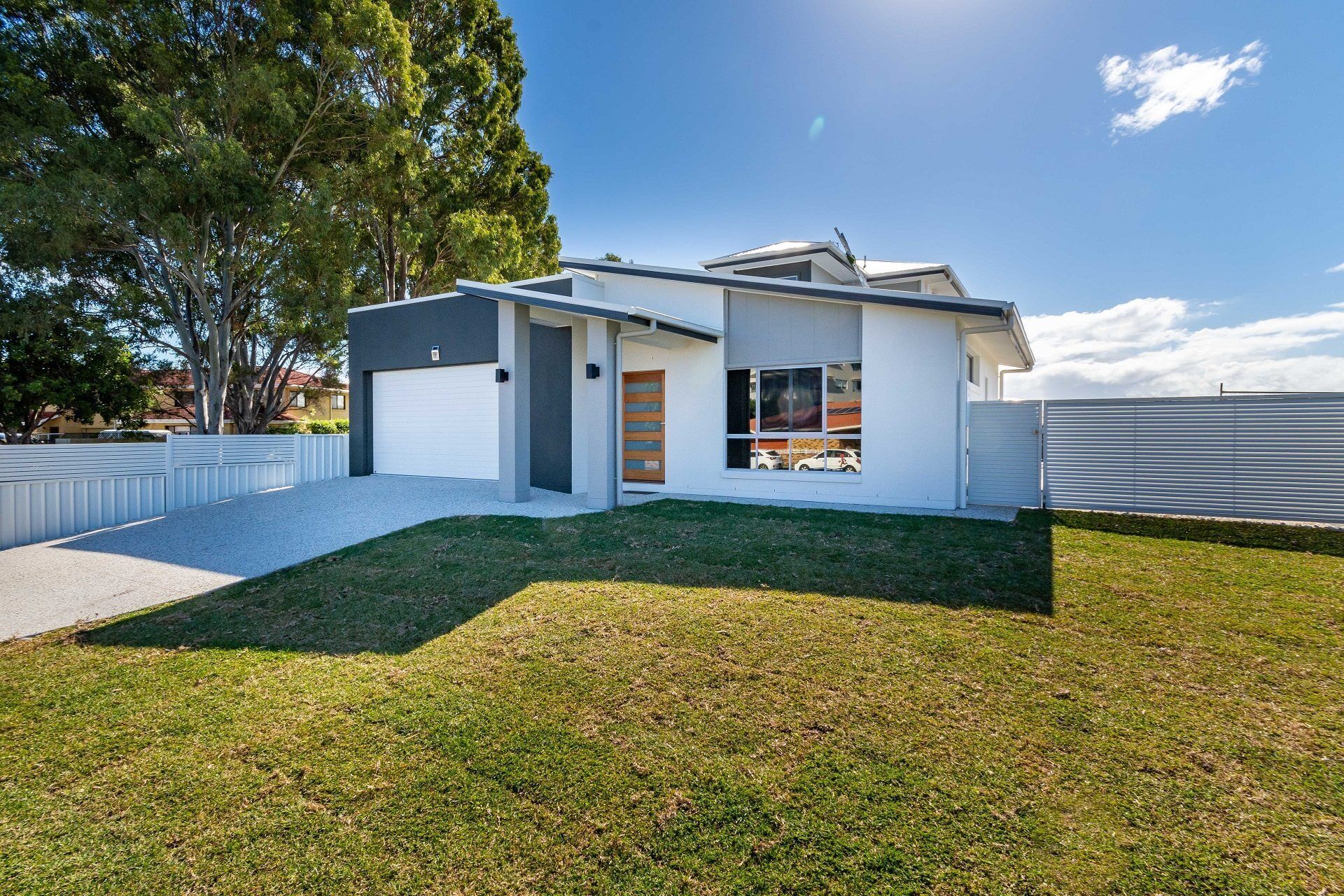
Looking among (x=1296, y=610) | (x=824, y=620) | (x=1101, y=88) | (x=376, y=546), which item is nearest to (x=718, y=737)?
(x=824, y=620)

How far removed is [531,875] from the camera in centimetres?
215

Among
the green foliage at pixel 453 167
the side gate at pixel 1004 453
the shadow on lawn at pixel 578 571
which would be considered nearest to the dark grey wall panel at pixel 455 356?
the shadow on lawn at pixel 578 571

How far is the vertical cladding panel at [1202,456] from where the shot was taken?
8281mm

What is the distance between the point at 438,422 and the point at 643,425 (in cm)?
537

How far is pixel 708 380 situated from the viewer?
1088 cm

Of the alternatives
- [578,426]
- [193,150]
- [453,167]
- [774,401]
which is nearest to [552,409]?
[578,426]

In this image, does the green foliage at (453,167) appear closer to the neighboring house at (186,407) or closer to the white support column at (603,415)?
the neighboring house at (186,407)

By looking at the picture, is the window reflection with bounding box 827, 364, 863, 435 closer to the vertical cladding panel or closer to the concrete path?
the vertical cladding panel

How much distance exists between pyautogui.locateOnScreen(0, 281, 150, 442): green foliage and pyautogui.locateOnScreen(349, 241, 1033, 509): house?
1282cm

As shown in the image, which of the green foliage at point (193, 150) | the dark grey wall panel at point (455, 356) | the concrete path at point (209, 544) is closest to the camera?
the concrete path at point (209, 544)

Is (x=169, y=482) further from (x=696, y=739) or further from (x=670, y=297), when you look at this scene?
(x=696, y=739)

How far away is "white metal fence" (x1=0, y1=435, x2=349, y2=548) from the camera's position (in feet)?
27.9

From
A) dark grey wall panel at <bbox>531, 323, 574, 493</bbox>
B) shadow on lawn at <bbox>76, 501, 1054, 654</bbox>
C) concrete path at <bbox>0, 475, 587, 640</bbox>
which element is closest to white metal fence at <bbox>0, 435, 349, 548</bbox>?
concrete path at <bbox>0, 475, 587, 640</bbox>

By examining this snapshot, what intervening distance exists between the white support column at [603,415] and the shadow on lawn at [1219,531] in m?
6.74
